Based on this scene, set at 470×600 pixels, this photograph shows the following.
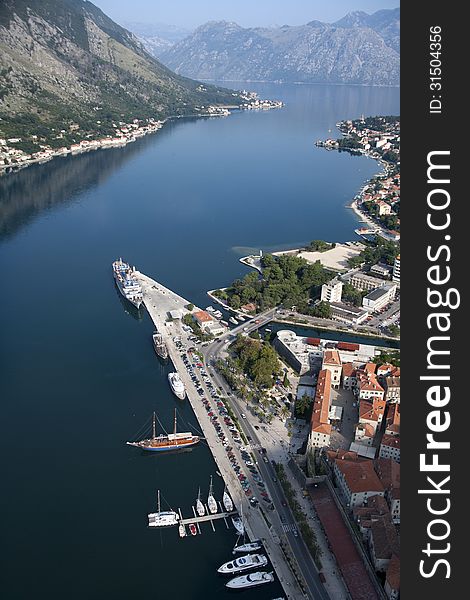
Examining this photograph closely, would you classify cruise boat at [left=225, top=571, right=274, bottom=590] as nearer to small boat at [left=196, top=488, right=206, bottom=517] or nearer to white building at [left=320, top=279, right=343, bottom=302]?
small boat at [left=196, top=488, right=206, bottom=517]

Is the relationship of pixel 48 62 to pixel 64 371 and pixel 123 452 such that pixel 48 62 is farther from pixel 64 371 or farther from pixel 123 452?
pixel 123 452

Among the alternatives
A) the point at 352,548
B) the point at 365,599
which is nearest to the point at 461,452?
the point at 365,599

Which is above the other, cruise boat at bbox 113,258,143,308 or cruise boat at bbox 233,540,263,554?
cruise boat at bbox 113,258,143,308

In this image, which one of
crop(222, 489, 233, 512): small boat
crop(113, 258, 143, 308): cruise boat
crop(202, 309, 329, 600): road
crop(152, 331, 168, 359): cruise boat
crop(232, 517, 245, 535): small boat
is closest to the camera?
crop(202, 309, 329, 600): road

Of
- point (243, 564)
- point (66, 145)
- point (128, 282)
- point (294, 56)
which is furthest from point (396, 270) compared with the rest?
point (294, 56)

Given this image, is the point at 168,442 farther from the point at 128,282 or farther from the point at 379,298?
the point at 379,298

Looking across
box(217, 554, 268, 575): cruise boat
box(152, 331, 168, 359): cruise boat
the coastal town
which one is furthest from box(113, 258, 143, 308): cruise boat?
the coastal town

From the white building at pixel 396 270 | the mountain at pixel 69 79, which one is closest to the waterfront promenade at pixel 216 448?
the white building at pixel 396 270
